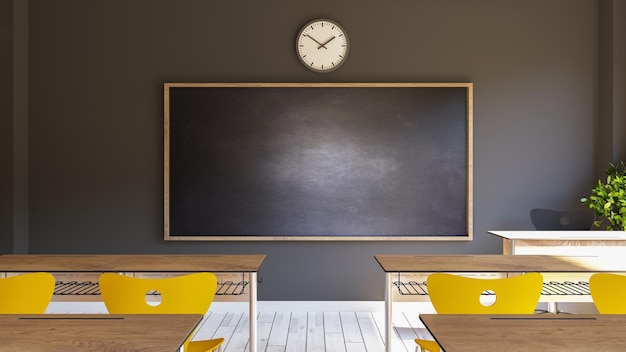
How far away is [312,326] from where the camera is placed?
432 cm

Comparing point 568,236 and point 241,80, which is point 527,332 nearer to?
point 568,236

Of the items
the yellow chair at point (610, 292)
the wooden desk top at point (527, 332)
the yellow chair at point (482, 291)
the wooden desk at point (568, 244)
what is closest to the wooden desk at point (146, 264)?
the yellow chair at point (482, 291)

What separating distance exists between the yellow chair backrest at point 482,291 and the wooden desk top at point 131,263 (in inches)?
35.8

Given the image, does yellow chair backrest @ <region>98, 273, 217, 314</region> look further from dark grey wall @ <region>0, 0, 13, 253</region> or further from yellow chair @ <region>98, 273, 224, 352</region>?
dark grey wall @ <region>0, 0, 13, 253</region>

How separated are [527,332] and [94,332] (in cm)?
122

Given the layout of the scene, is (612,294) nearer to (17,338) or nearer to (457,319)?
(457,319)

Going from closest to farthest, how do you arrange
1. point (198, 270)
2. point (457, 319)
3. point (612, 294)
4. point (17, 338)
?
point (17, 338), point (457, 319), point (612, 294), point (198, 270)

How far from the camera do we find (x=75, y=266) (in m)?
2.85

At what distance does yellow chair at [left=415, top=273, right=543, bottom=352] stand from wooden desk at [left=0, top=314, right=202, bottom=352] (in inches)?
42.8

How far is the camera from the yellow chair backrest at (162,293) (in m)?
2.29

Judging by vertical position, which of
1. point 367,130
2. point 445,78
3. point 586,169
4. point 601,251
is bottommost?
point 601,251

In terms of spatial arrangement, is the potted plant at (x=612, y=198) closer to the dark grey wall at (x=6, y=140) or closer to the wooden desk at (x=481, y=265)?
the wooden desk at (x=481, y=265)

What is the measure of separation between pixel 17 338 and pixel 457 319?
1269 mm

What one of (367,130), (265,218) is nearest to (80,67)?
(265,218)
